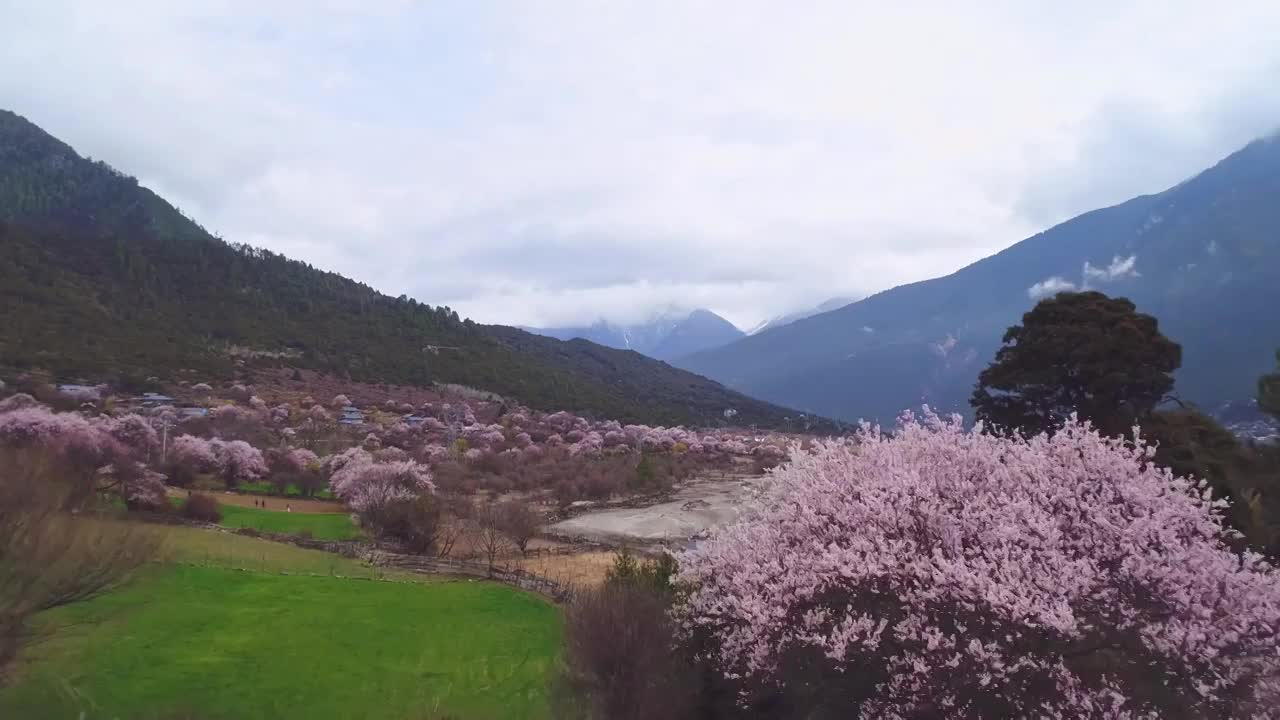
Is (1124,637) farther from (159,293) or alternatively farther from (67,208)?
(67,208)

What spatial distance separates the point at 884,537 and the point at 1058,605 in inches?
55.2

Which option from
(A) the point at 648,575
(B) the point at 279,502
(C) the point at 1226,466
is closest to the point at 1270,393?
(C) the point at 1226,466

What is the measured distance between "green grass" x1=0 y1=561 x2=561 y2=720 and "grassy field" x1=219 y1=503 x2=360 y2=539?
9901mm

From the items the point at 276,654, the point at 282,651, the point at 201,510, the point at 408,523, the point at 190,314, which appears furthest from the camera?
the point at 190,314

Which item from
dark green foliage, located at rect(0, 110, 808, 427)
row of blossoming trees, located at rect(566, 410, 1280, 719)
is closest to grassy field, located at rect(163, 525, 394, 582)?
row of blossoming trees, located at rect(566, 410, 1280, 719)

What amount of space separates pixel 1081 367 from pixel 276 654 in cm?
2109

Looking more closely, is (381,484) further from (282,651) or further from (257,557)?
(282,651)

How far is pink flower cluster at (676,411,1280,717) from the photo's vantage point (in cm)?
574

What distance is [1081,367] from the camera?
2244cm

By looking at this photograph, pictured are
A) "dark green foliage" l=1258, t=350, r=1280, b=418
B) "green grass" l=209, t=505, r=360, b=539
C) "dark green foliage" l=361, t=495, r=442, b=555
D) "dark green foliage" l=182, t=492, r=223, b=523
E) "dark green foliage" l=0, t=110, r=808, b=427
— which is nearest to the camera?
"dark green foliage" l=1258, t=350, r=1280, b=418

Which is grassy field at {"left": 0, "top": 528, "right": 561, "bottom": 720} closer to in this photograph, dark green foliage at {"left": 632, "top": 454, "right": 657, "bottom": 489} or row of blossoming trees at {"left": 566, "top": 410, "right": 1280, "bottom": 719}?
row of blossoming trees at {"left": 566, "top": 410, "right": 1280, "bottom": 719}

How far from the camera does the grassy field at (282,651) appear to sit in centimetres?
1000

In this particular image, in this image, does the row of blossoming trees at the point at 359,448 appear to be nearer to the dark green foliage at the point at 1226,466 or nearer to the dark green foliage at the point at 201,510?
the dark green foliage at the point at 201,510

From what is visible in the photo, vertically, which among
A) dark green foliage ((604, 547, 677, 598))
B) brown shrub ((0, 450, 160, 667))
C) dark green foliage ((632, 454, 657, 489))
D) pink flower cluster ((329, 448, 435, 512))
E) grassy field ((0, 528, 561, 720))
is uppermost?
brown shrub ((0, 450, 160, 667))
